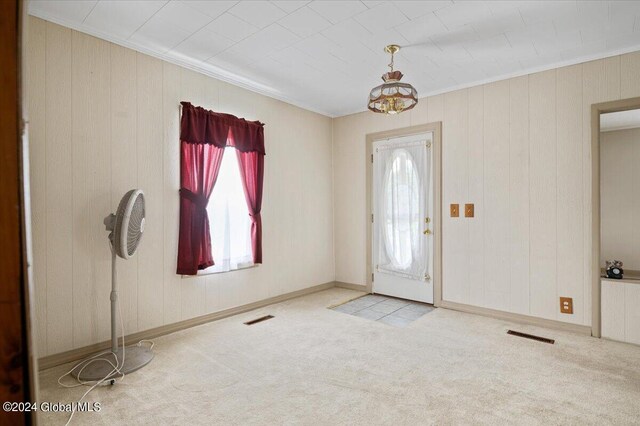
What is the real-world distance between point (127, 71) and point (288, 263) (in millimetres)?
2831

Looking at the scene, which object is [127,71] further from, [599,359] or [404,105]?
[599,359]

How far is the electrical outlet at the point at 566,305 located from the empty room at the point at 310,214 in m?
0.02

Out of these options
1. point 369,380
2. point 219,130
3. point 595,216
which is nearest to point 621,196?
point 595,216

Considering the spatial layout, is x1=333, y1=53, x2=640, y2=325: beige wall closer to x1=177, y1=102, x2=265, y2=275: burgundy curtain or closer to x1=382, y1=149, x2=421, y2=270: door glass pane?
x1=382, y1=149, x2=421, y2=270: door glass pane

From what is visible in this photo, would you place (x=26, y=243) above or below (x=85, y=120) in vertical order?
below

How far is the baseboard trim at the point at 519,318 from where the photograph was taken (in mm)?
3291

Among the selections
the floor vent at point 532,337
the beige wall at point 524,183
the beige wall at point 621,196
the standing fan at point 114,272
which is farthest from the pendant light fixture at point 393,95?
the beige wall at point 621,196

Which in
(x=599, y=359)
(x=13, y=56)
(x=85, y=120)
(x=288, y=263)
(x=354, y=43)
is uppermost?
(x=354, y=43)

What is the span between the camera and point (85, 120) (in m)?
2.72

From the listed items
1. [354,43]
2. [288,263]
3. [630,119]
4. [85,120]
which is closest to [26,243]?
[85,120]

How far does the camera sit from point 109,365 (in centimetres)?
252

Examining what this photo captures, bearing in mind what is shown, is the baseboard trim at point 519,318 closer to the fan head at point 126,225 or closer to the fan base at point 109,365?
the fan base at point 109,365

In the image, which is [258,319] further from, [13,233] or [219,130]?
[13,233]

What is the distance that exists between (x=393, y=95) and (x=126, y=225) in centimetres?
232
